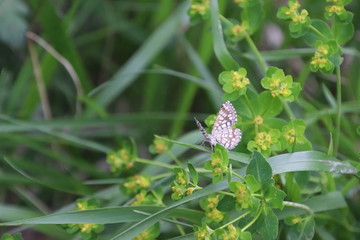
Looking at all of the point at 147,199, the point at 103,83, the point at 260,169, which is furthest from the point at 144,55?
the point at 260,169

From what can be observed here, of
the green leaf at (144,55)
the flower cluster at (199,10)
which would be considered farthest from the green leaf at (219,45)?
the green leaf at (144,55)

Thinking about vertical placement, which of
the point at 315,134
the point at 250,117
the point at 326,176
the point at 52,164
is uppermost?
the point at 250,117

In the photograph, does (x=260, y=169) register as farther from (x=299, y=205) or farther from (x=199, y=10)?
(x=199, y=10)

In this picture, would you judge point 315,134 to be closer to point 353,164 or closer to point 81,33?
point 353,164

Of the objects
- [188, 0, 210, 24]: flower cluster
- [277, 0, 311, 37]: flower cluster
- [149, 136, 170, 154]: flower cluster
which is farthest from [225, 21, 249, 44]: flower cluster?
[149, 136, 170, 154]: flower cluster

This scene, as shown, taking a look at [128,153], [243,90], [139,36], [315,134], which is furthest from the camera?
[139,36]

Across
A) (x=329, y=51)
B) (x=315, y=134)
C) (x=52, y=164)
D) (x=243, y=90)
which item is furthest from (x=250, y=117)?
(x=52, y=164)
